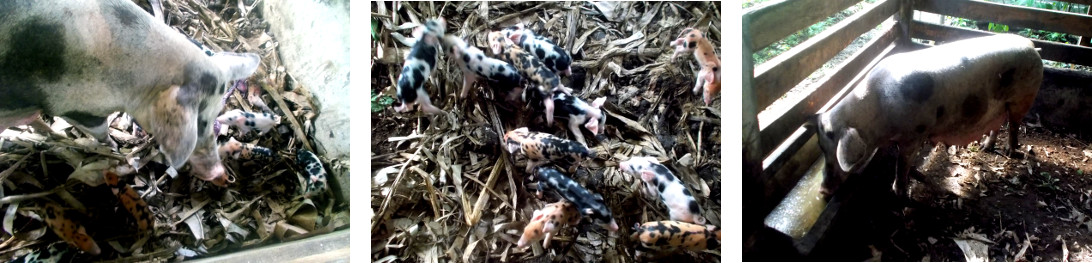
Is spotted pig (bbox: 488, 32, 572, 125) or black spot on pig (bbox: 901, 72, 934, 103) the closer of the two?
black spot on pig (bbox: 901, 72, 934, 103)

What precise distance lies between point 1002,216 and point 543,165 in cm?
135

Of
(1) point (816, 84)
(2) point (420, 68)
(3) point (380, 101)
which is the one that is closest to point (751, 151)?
(1) point (816, 84)

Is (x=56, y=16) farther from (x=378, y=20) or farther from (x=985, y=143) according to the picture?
(x=985, y=143)

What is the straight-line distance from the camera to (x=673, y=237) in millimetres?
1880

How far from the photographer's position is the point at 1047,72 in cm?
184

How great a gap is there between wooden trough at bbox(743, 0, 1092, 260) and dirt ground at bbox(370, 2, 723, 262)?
0.13m

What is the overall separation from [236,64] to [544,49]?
948 mm

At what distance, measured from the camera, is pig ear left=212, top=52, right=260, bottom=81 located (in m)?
1.95

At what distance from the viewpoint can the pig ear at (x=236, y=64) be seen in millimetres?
1950

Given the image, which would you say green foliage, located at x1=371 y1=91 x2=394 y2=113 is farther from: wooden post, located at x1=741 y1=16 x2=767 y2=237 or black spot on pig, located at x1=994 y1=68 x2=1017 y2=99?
black spot on pig, located at x1=994 y1=68 x2=1017 y2=99

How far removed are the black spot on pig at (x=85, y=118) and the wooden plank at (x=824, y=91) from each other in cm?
194

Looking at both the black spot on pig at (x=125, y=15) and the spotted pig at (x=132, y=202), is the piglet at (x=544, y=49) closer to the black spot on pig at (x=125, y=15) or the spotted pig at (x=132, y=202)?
the black spot on pig at (x=125, y=15)

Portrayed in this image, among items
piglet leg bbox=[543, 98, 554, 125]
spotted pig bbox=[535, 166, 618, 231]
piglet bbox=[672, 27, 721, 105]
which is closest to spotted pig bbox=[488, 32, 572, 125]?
piglet leg bbox=[543, 98, 554, 125]

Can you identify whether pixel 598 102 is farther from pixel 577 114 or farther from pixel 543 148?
pixel 543 148
